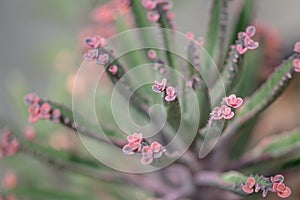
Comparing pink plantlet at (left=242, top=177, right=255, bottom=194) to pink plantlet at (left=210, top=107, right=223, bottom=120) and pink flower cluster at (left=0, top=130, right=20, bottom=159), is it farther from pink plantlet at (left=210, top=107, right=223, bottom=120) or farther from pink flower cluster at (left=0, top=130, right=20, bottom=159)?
pink flower cluster at (left=0, top=130, right=20, bottom=159)

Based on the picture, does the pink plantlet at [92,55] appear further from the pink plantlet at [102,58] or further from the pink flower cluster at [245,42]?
the pink flower cluster at [245,42]

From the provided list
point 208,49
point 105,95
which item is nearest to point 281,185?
point 208,49

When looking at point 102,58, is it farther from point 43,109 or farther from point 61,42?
point 61,42

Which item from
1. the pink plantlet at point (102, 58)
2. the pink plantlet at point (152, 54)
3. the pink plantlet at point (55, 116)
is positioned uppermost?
the pink plantlet at point (102, 58)

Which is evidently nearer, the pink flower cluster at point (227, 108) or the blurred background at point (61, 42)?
the pink flower cluster at point (227, 108)

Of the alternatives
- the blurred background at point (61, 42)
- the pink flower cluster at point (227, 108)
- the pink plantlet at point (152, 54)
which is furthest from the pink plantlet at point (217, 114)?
the blurred background at point (61, 42)

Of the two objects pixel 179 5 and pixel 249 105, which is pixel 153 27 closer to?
pixel 249 105

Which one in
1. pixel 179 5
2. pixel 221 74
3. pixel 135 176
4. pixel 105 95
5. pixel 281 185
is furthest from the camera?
pixel 179 5

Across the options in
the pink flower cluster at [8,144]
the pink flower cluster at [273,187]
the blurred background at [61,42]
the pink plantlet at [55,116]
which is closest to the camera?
the pink flower cluster at [273,187]
